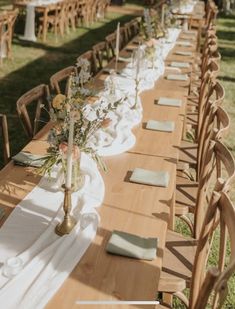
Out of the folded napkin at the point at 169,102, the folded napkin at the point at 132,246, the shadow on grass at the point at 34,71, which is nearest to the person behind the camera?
the folded napkin at the point at 132,246

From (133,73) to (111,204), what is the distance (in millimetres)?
2910

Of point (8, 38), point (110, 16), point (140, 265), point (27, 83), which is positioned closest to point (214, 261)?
point (140, 265)

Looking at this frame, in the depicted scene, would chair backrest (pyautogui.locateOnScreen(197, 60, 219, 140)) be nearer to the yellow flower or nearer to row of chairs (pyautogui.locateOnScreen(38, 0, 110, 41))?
the yellow flower

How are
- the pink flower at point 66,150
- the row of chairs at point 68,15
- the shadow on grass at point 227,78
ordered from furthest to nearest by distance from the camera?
the row of chairs at point 68,15 → the shadow on grass at point 227,78 → the pink flower at point 66,150

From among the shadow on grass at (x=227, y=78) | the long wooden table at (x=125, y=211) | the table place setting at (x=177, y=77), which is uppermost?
the table place setting at (x=177, y=77)

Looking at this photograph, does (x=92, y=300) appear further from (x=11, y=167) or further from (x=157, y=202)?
(x=11, y=167)

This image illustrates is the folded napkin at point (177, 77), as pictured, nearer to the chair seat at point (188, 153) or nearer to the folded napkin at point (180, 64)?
the folded napkin at point (180, 64)

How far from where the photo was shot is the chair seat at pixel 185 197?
11.0 ft

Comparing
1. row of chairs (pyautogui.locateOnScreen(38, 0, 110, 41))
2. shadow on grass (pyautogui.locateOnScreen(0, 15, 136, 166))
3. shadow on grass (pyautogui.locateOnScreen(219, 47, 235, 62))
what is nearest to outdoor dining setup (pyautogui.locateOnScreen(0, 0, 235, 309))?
shadow on grass (pyautogui.locateOnScreen(0, 15, 136, 166))

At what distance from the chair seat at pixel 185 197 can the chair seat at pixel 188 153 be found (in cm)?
31

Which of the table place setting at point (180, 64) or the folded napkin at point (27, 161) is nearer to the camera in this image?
the folded napkin at point (27, 161)

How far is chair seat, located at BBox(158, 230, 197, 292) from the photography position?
8.39 feet

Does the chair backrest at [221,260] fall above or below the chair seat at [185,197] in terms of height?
above

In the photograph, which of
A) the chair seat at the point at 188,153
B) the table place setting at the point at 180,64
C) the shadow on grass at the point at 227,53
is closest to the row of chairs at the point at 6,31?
the table place setting at the point at 180,64
